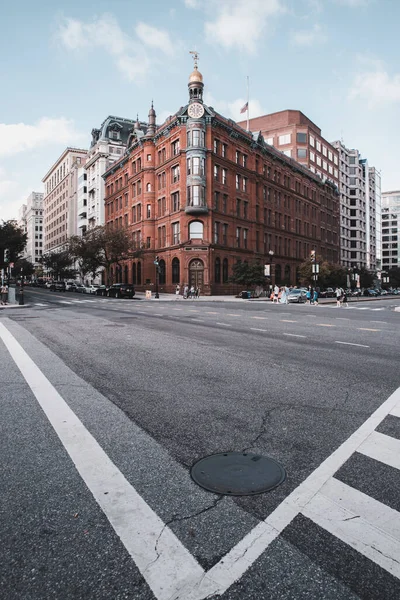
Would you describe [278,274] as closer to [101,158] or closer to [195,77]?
[195,77]

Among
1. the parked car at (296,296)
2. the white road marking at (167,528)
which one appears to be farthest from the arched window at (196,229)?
the white road marking at (167,528)

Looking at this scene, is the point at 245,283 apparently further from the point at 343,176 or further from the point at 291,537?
the point at 343,176

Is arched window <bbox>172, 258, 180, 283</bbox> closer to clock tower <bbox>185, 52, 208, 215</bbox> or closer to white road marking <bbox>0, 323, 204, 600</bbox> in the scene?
clock tower <bbox>185, 52, 208, 215</bbox>

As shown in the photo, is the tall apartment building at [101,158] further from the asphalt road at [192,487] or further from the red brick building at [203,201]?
the asphalt road at [192,487]

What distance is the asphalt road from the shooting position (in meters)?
2.08

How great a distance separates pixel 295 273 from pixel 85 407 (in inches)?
2700

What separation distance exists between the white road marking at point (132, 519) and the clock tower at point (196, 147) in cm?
4674

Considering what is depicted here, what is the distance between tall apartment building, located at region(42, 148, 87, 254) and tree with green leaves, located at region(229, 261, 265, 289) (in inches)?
2244

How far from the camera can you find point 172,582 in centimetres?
204

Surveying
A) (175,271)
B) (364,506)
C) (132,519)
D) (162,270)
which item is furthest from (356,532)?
(162,270)

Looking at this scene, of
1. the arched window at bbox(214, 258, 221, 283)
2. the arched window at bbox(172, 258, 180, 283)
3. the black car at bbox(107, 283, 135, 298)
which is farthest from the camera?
the arched window at bbox(172, 258, 180, 283)

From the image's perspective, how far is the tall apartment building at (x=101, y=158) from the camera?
265 feet

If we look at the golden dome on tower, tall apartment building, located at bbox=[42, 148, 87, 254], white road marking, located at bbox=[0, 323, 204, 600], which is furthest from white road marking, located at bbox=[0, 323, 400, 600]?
tall apartment building, located at bbox=[42, 148, 87, 254]

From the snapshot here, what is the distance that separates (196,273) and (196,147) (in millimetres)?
15507
